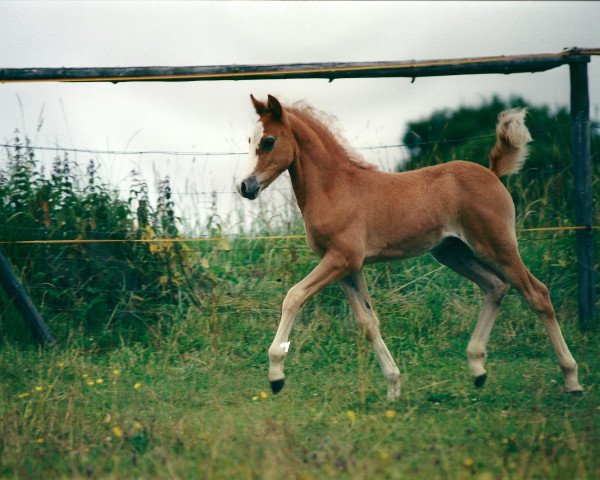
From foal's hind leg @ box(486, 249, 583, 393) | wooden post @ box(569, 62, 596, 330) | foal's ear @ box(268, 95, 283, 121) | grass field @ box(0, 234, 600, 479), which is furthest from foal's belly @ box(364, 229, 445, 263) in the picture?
wooden post @ box(569, 62, 596, 330)

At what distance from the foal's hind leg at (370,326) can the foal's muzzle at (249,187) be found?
959 millimetres

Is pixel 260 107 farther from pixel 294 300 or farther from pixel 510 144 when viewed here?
pixel 510 144

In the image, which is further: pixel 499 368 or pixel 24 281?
pixel 24 281

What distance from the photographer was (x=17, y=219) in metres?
7.34

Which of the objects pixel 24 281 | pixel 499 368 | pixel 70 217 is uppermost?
pixel 70 217

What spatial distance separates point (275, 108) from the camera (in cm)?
540

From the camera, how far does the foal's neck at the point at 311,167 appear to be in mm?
5516

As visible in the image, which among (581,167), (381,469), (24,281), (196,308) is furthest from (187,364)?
(581,167)

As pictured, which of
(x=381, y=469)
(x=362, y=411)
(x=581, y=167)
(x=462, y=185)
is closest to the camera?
(x=381, y=469)

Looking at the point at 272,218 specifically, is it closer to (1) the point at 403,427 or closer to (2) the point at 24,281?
(2) the point at 24,281

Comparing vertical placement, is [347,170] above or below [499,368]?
above

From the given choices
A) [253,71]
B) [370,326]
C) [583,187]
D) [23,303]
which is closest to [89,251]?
[23,303]

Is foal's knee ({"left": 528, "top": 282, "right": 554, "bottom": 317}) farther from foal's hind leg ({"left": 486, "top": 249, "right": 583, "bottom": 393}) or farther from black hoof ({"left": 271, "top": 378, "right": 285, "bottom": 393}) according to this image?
black hoof ({"left": 271, "top": 378, "right": 285, "bottom": 393})

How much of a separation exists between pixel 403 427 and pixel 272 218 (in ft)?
13.3
